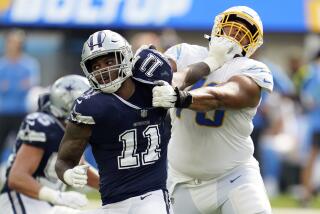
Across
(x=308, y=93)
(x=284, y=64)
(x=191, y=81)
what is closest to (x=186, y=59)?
(x=191, y=81)

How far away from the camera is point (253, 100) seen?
4.80 metres

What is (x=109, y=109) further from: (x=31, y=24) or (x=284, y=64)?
(x=284, y=64)

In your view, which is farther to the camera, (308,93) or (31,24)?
(31,24)

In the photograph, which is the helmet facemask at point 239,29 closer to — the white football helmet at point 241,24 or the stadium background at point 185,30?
the white football helmet at point 241,24

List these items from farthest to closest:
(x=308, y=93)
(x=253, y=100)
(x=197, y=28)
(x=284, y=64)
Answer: (x=284, y=64) < (x=197, y=28) < (x=308, y=93) < (x=253, y=100)

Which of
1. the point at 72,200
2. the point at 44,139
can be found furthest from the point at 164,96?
the point at 44,139

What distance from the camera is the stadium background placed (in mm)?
10711

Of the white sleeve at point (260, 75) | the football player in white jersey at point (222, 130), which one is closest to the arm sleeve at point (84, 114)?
the football player in white jersey at point (222, 130)

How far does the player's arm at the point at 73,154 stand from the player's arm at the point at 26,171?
890 mm

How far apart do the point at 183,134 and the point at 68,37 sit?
7279 mm

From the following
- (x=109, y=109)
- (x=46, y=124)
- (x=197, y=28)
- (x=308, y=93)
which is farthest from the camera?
(x=197, y=28)

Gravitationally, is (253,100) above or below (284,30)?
above

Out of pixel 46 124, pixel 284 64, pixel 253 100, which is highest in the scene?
pixel 253 100

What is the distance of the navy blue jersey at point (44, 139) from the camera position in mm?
5391
